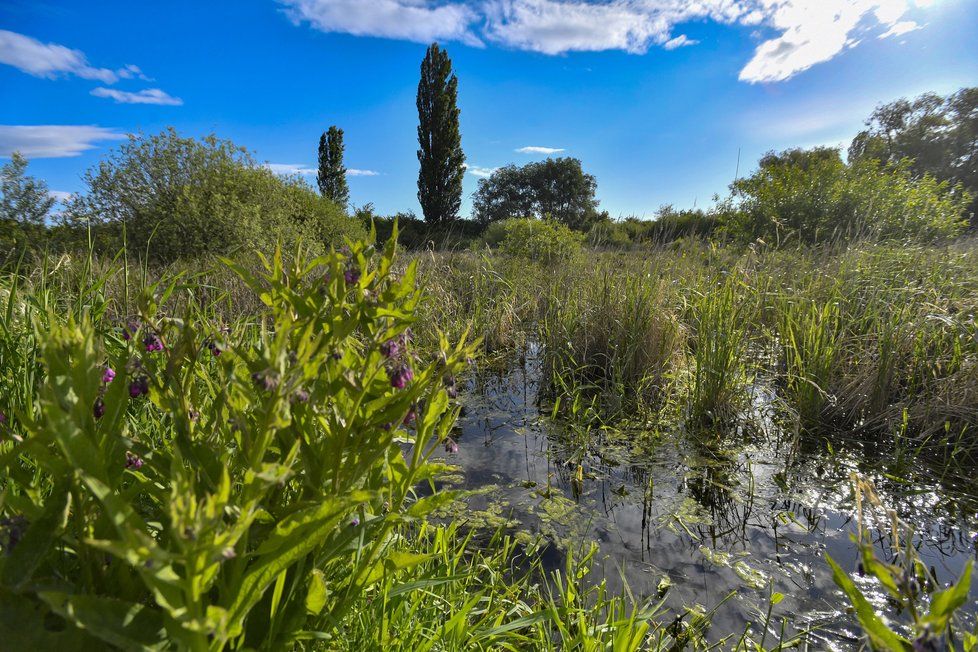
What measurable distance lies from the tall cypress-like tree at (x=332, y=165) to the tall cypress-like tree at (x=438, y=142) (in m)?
4.40

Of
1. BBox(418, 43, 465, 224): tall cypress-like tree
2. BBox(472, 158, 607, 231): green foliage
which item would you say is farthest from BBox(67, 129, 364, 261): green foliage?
BBox(472, 158, 607, 231): green foliage

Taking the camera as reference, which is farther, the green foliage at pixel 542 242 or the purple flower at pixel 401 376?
the green foliage at pixel 542 242

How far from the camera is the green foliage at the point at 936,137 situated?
2066 centimetres

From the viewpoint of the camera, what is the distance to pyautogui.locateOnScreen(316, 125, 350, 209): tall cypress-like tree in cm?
2527

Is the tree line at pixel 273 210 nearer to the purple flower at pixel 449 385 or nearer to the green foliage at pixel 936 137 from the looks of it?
the purple flower at pixel 449 385

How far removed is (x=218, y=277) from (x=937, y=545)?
19.0 ft

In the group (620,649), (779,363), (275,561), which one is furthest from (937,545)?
(275,561)

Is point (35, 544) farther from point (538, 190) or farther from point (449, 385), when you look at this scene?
point (538, 190)

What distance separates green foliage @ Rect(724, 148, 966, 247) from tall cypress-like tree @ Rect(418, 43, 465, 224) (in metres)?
16.2

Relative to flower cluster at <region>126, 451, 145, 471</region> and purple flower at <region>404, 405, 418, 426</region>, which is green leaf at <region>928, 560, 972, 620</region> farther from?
flower cluster at <region>126, 451, 145, 471</region>

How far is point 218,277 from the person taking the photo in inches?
196

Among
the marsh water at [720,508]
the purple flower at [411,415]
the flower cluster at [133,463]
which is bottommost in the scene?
the marsh water at [720,508]

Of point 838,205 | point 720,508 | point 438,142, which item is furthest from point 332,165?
point 720,508

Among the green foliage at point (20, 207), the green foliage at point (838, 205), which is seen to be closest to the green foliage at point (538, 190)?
the green foliage at point (838, 205)
